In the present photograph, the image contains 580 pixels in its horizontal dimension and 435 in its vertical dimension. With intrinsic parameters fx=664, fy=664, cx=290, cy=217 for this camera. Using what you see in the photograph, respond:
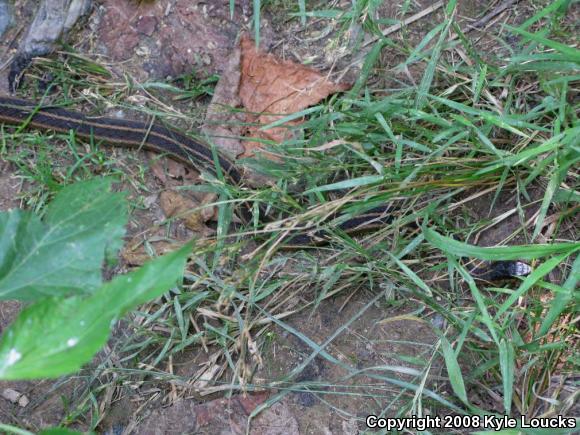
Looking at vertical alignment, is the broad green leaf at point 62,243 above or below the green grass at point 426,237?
above

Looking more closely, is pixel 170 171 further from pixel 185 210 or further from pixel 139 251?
pixel 139 251

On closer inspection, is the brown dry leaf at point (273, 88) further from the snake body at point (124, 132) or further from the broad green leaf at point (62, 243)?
the broad green leaf at point (62, 243)

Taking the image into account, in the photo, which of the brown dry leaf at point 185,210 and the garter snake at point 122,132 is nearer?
the brown dry leaf at point 185,210

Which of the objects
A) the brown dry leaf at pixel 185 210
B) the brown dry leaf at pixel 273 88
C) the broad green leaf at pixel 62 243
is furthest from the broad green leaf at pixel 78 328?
the brown dry leaf at pixel 273 88

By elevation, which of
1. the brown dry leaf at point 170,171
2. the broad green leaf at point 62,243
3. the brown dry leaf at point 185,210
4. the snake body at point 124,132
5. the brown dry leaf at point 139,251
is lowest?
the brown dry leaf at point 139,251

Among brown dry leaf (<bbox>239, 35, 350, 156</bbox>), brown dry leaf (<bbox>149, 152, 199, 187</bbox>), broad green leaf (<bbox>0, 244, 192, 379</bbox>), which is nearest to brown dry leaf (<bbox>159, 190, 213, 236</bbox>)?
brown dry leaf (<bbox>149, 152, 199, 187</bbox>)

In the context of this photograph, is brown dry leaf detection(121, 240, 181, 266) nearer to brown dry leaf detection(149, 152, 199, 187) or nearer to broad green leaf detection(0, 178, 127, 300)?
brown dry leaf detection(149, 152, 199, 187)

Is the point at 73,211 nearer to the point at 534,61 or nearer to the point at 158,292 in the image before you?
the point at 158,292
